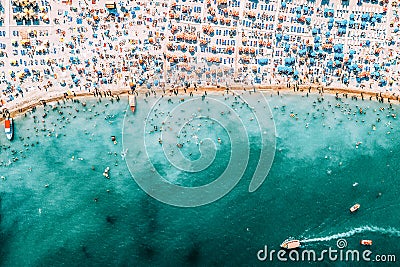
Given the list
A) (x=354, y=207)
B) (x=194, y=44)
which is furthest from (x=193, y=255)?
(x=194, y=44)

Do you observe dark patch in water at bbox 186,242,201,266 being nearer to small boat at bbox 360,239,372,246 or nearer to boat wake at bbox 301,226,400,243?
boat wake at bbox 301,226,400,243

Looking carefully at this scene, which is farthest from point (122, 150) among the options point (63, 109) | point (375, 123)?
point (375, 123)

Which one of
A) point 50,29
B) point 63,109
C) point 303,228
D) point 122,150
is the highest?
point 50,29

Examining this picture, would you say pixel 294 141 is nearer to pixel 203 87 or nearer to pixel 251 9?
pixel 203 87

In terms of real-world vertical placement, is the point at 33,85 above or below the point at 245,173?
above

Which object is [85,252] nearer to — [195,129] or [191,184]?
[191,184]

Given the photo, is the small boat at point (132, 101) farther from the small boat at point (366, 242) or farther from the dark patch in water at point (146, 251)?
the small boat at point (366, 242)

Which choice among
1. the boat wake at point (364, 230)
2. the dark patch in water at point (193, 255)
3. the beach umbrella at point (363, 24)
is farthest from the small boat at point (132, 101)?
the beach umbrella at point (363, 24)
